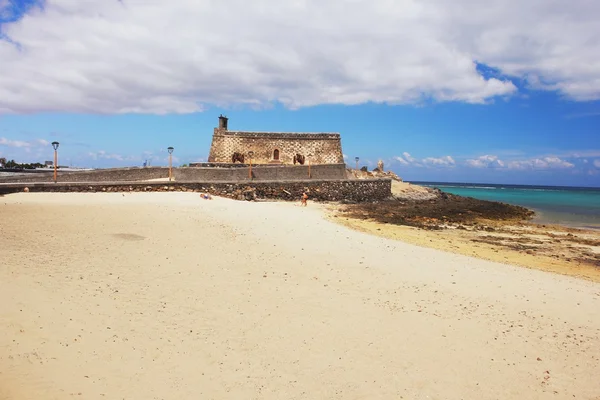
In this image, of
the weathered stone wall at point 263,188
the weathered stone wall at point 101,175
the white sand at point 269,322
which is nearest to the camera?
the white sand at point 269,322

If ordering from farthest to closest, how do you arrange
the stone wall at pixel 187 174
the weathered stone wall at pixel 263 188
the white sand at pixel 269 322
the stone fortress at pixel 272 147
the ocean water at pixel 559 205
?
the stone fortress at pixel 272 147 → the ocean water at pixel 559 205 → the stone wall at pixel 187 174 → the weathered stone wall at pixel 263 188 → the white sand at pixel 269 322

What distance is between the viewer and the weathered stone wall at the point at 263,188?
1587 cm

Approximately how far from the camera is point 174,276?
22.5 ft

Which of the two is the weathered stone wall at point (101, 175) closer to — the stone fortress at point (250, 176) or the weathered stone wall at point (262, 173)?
the stone fortress at point (250, 176)

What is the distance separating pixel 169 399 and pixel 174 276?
324 cm

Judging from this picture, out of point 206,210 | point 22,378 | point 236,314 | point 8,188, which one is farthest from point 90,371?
point 8,188

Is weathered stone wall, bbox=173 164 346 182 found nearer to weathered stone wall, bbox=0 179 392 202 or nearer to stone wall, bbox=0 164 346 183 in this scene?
stone wall, bbox=0 164 346 183

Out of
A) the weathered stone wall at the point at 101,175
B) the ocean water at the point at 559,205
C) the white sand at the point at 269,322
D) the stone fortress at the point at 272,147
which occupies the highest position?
the stone fortress at the point at 272,147

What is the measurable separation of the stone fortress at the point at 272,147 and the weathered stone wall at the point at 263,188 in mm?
6352

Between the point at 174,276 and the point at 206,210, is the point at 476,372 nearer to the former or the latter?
the point at 174,276

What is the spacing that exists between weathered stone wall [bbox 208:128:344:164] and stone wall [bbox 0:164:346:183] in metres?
5.86

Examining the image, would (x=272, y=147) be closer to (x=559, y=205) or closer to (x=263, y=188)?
(x=263, y=188)

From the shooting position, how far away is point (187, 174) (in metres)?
20.7

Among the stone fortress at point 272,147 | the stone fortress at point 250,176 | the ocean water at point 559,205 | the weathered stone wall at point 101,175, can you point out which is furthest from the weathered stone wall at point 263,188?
the ocean water at point 559,205
